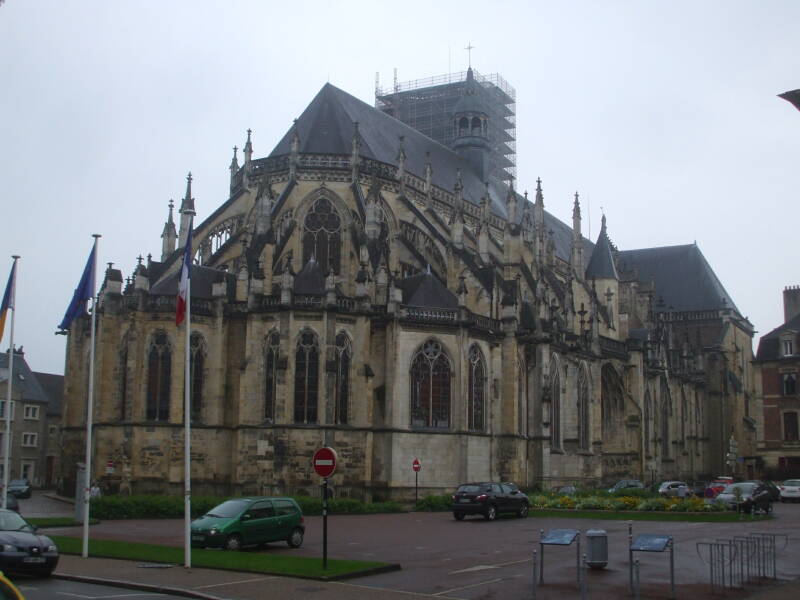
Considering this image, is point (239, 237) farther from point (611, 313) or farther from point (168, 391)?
point (611, 313)

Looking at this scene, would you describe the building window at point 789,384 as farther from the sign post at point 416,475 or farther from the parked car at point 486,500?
the parked car at point 486,500

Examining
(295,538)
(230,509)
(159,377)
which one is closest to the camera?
(230,509)

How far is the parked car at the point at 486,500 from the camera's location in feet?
102

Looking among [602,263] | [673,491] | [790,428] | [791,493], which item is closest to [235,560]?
[673,491]

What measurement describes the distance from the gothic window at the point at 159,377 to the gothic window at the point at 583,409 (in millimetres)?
23546

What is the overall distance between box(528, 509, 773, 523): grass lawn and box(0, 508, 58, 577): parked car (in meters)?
19.4

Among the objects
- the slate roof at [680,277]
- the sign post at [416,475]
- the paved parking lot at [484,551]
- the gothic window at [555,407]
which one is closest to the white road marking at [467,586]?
the paved parking lot at [484,551]

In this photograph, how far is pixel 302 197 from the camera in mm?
46906

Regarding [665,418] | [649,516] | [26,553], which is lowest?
[649,516]

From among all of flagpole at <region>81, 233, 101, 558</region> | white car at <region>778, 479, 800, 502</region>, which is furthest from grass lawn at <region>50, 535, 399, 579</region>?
white car at <region>778, 479, 800, 502</region>

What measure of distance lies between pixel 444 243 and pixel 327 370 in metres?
11.2

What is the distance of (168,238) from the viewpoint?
48.3 meters

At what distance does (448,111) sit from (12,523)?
Answer: 6318 cm

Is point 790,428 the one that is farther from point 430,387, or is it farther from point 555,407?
point 430,387
